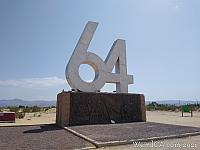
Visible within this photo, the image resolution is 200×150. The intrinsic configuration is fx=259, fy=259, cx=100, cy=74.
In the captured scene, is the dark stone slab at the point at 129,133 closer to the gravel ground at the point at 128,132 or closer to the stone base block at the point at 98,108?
the gravel ground at the point at 128,132

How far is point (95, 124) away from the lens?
17203 millimetres

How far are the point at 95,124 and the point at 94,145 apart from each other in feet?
26.0

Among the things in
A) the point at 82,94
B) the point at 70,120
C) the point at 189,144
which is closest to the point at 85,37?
the point at 82,94

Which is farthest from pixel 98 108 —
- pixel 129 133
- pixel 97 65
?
pixel 129 133

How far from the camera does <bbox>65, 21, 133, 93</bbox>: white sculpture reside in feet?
56.3

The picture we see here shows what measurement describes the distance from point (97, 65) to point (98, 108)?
3001 mm

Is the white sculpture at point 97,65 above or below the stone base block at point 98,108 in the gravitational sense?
above

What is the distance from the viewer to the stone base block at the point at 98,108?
1680 centimetres

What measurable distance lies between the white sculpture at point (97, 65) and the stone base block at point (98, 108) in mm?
653

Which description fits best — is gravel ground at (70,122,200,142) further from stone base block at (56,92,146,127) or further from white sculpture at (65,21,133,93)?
white sculpture at (65,21,133,93)

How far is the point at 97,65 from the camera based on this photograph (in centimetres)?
1823

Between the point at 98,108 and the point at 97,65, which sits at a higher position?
the point at 97,65

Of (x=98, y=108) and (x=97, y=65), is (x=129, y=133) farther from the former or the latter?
(x=97, y=65)

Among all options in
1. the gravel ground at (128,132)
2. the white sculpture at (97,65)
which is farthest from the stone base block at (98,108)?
the gravel ground at (128,132)
